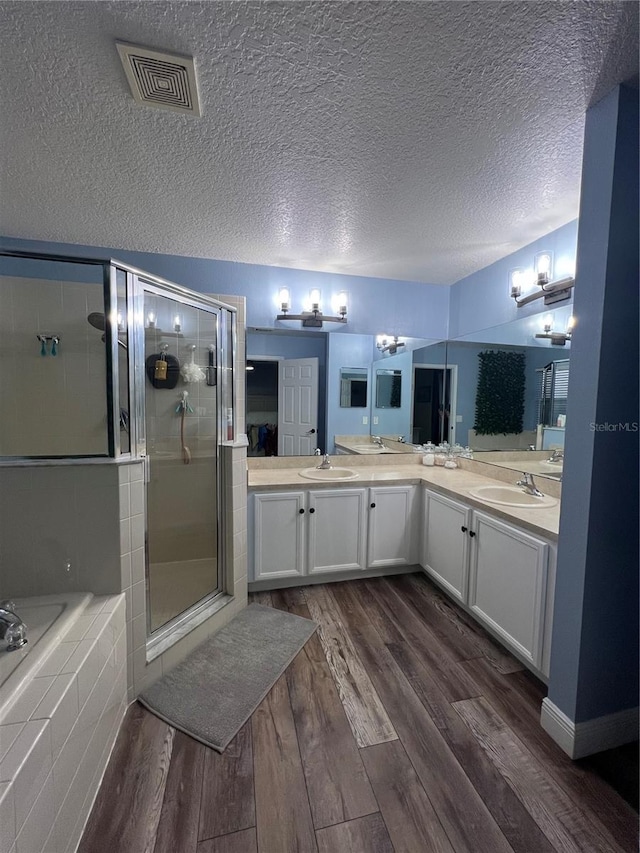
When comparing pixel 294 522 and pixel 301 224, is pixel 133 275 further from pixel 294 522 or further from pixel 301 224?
pixel 294 522

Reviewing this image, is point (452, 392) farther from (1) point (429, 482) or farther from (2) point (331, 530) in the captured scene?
(2) point (331, 530)

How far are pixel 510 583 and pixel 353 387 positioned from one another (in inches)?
73.3

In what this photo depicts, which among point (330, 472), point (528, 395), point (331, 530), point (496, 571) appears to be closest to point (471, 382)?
A: point (528, 395)

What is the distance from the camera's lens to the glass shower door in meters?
2.08

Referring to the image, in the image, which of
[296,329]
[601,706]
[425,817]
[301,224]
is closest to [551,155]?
[301,224]

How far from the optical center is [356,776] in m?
1.29

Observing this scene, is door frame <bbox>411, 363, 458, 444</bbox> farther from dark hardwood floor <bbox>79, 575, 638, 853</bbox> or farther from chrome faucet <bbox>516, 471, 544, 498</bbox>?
dark hardwood floor <bbox>79, 575, 638, 853</bbox>

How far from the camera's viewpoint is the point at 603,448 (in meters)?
1.33

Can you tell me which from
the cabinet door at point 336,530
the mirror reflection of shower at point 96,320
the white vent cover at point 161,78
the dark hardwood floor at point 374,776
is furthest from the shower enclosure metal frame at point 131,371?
the cabinet door at point 336,530

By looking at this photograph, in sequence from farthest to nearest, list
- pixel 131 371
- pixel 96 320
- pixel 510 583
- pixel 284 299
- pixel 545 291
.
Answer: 1. pixel 284 299
2. pixel 545 291
3. pixel 96 320
4. pixel 510 583
5. pixel 131 371

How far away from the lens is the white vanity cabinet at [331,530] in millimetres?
2453

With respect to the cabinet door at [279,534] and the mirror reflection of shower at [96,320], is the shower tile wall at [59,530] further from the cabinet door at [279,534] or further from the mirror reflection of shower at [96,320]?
the cabinet door at [279,534]

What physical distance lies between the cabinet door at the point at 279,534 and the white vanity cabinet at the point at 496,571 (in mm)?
955

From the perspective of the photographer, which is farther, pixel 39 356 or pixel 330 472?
pixel 330 472
